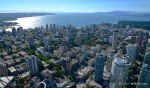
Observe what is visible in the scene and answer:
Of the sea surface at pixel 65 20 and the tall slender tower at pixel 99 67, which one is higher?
the sea surface at pixel 65 20

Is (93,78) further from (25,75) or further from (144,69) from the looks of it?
(25,75)

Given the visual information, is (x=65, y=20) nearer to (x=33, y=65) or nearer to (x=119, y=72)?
(x=33, y=65)

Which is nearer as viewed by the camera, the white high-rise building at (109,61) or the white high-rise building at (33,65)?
the white high-rise building at (33,65)

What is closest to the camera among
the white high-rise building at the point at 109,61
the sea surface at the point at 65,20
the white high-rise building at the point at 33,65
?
the white high-rise building at the point at 33,65

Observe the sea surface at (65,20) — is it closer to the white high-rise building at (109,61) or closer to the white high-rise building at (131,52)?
the white high-rise building at (131,52)

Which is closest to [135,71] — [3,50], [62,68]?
[62,68]

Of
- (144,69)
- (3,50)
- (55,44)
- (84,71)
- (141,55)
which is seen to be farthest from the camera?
(55,44)

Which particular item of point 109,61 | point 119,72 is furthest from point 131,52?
point 119,72

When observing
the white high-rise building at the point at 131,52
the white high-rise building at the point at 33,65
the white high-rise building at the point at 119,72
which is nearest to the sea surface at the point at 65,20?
the white high-rise building at the point at 131,52

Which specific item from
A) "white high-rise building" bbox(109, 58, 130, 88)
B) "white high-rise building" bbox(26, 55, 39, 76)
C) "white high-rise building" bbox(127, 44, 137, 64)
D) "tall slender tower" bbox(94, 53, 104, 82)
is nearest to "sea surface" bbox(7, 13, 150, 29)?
"white high-rise building" bbox(127, 44, 137, 64)

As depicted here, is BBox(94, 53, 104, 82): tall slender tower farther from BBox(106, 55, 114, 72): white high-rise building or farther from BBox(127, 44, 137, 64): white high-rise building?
BBox(127, 44, 137, 64): white high-rise building

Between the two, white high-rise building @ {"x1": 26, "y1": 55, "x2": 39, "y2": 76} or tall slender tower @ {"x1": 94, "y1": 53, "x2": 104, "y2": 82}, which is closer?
tall slender tower @ {"x1": 94, "y1": 53, "x2": 104, "y2": 82}
